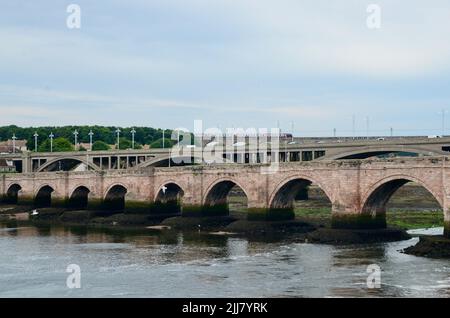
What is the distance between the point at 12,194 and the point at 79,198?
17741mm

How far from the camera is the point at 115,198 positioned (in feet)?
280

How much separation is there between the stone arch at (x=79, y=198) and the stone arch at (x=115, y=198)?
Result: 598 cm

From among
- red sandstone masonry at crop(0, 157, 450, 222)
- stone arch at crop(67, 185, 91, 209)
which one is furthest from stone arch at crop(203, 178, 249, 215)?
stone arch at crop(67, 185, 91, 209)

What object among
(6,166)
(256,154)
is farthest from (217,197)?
(6,166)

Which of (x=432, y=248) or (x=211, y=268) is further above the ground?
(x=432, y=248)

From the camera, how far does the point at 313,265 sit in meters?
43.9

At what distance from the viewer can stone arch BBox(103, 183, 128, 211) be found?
8412 cm

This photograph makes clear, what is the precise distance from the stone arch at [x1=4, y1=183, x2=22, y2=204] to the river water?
43906 mm

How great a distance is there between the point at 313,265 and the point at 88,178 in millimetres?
47531

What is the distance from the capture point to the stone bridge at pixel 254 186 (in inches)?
2095

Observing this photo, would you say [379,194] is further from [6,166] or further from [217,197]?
[6,166]
